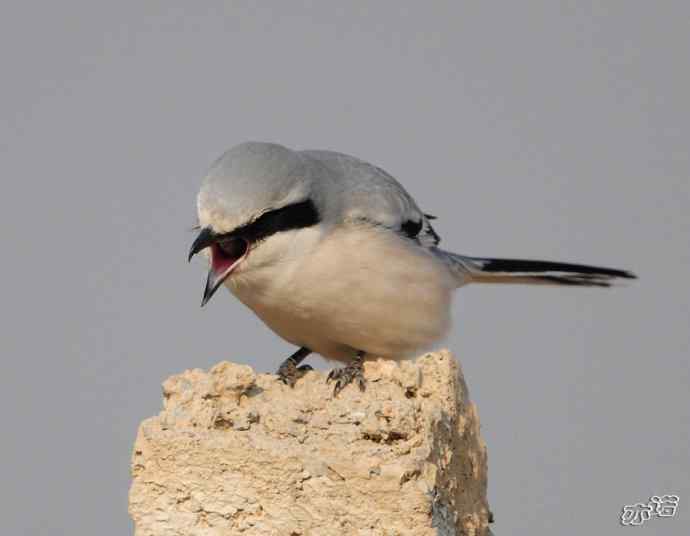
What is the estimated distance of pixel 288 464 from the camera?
3.94 m

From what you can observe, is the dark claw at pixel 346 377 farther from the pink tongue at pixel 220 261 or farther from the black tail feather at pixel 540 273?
the black tail feather at pixel 540 273

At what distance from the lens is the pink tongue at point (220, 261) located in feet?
18.8

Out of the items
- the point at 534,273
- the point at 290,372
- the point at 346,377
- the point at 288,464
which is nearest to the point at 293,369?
the point at 290,372

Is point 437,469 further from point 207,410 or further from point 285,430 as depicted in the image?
point 207,410

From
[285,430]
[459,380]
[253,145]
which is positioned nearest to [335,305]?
[253,145]

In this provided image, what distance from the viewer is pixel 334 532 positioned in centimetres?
388

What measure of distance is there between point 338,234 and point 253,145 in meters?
0.71

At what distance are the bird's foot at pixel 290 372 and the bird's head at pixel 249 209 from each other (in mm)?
496

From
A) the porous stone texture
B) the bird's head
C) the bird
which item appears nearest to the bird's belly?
the bird

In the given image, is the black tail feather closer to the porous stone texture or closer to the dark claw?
the dark claw

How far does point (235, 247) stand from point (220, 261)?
0.33 ft

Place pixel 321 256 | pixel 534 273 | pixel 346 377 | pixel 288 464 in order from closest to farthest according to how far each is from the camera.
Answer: pixel 288 464, pixel 346 377, pixel 321 256, pixel 534 273

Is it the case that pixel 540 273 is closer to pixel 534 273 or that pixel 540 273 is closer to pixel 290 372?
pixel 534 273

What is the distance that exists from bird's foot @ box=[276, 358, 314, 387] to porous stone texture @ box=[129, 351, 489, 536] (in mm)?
385
